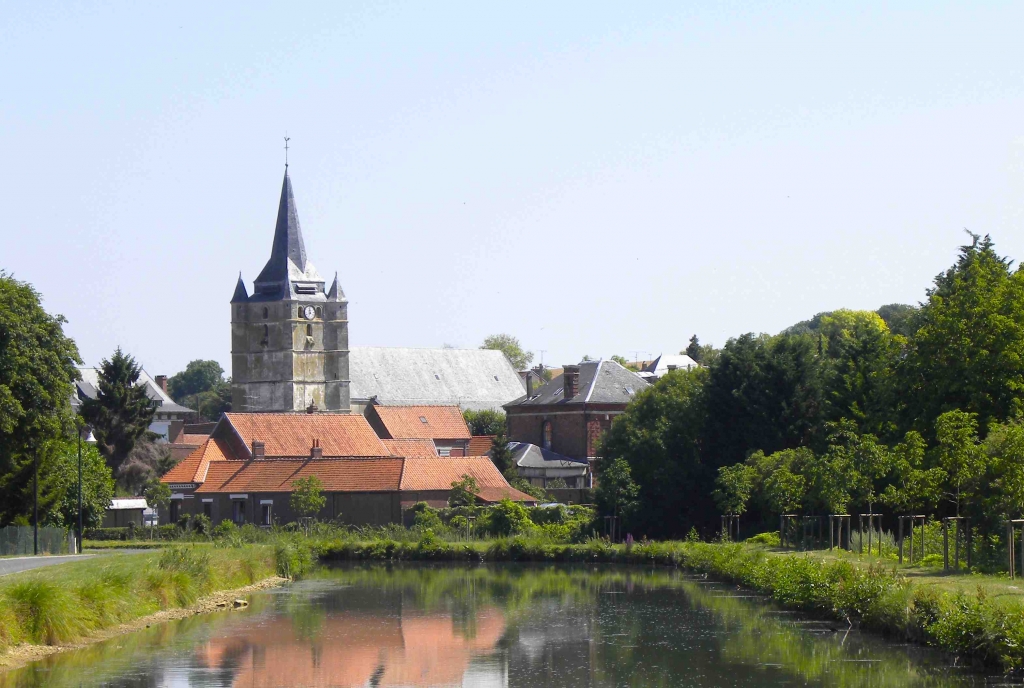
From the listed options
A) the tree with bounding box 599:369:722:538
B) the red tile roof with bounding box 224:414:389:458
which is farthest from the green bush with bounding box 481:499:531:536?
the red tile roof with bounding box 224:414:389:458

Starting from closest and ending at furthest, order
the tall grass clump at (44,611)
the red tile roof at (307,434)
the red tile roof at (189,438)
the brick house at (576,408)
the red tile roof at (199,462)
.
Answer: the tall grass clump at (44,611) → the red tile roof at (199,462) → the red tile roof at (307,434) → the brick house at (576,408) → the red tile roof at (189,438)

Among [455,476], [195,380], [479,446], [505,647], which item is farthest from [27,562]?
[195,380]

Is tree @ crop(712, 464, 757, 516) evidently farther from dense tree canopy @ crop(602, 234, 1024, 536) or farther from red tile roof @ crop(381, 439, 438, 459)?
red tile roof @ crop(381, 439, 438, 459)

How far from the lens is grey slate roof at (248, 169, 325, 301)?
4577 inches

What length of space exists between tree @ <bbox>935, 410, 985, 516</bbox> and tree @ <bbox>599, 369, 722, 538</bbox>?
22.3 meters

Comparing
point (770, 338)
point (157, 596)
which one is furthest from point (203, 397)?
point (157, 596)

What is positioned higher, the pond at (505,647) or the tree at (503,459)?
the tree at (503,459)

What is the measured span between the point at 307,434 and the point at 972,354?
4446cm

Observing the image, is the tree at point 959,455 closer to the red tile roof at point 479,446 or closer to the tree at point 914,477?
the tree at point 914,477

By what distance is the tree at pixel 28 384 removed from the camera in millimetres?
39156

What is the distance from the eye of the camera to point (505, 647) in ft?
83.9

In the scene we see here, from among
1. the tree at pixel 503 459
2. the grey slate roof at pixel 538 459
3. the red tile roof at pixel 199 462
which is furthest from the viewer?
the grey slate roof at pixel 538 459

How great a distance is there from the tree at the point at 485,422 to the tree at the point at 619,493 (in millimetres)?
57448

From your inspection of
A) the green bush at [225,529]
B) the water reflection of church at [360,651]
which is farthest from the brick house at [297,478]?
the water reflection of church at [360,651]
